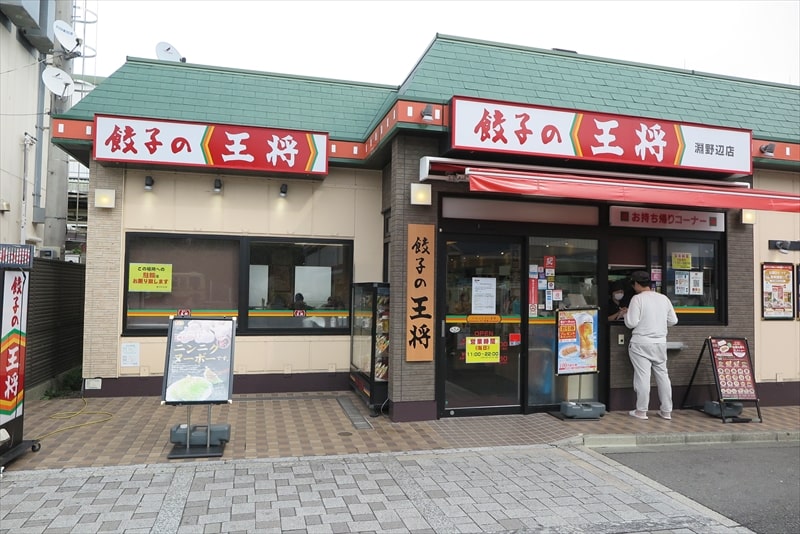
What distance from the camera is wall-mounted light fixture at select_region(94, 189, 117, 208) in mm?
8000

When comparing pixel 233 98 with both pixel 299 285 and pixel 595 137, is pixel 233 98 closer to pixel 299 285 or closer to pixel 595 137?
pixel 299 285

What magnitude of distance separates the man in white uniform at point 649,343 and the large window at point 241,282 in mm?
4488

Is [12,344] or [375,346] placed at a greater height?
[12,344]

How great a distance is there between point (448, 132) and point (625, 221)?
3.17m

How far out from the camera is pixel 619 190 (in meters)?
6.62

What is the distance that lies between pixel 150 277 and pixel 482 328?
5.16 metres

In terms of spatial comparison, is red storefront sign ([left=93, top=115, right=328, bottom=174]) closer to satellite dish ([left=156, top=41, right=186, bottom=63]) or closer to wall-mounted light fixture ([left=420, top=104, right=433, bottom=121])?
wall-mounted light fixture ([left=420, top=104, right=433, bottom=121])

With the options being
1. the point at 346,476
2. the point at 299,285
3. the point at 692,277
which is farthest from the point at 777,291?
the point at 299,285

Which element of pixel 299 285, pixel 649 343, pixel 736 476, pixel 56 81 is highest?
pixel 56 81

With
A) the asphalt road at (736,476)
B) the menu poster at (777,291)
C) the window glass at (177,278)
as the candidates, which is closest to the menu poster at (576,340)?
the asphalt road at (736,476)

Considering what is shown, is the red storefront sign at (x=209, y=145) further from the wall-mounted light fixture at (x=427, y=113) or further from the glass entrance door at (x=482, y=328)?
the glass entrance door at (x=482, y=328)

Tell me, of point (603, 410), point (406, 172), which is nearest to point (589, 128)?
point (406, 172)

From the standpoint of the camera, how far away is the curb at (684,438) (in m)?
6.52

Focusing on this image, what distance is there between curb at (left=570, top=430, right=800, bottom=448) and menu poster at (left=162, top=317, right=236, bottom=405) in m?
4.16
